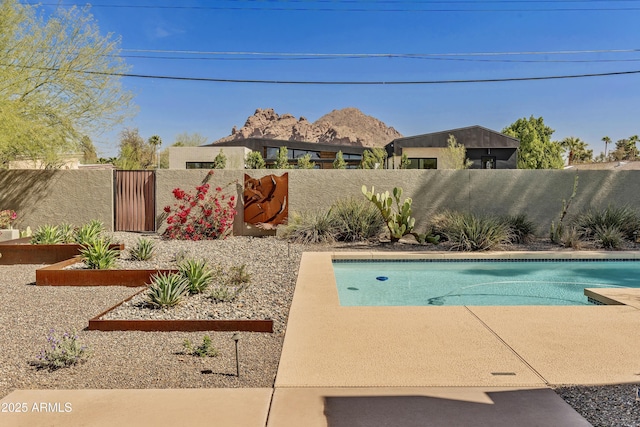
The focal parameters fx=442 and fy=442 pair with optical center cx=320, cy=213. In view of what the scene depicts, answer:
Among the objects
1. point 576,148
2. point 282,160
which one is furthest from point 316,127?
point 282,160

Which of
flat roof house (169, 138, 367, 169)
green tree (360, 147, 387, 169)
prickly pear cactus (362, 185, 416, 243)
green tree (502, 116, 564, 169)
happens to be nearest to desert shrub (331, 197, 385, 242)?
prickly pear cactus (362, 185, 416, 243)

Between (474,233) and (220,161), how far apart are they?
81.2ft

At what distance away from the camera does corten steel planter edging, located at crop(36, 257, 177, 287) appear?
686 centimetres

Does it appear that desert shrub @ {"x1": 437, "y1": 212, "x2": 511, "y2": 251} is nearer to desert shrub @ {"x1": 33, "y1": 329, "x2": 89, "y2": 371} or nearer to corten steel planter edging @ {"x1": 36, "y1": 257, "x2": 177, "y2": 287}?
corten steel planter edging @ {"x1": 36, "y1": 257, "x2": 177, "y2": 287}

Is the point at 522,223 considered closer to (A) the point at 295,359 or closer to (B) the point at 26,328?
(A) the point at 295,359

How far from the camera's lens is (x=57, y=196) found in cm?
1277

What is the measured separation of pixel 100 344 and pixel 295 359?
1.94 m

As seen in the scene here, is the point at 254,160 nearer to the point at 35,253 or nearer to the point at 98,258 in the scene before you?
the point at 35,253

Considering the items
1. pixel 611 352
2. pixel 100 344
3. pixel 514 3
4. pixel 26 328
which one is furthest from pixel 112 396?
pixel 514 3

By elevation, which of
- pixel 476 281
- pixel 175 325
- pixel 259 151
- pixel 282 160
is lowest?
pixel 476 281

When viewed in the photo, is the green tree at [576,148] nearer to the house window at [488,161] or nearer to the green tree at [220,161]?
the house window at [488,161]

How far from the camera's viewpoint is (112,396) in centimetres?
306

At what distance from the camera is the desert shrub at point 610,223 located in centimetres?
1138

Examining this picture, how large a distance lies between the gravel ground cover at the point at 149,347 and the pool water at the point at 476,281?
148 cm
